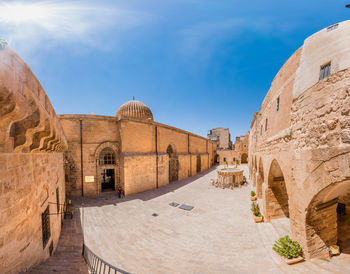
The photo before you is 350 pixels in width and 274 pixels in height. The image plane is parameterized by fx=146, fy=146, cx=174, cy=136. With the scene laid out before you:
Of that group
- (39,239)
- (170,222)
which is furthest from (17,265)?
(170,222)

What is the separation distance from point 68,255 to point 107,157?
28.4 ft

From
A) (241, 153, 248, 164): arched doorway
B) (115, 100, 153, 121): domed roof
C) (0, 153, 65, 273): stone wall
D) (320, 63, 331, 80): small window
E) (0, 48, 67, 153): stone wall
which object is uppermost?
(115, 100, 153, 121): domed roof

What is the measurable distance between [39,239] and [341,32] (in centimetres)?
949

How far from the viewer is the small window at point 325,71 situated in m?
3.77

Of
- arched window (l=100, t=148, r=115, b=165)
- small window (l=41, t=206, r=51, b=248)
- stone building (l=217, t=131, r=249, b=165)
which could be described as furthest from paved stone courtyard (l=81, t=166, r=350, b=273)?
stone building (l=217, t=131, r=249, b=165)

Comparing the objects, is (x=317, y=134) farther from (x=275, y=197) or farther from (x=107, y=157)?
(x=107, y=157)

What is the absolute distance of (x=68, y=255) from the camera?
516 cm

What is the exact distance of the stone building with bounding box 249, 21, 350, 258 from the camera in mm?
3400

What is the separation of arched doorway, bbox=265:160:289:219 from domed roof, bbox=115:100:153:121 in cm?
1450

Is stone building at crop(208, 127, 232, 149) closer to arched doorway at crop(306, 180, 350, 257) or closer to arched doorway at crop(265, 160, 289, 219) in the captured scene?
arched doorway at crop(265, 160, 289, 219)

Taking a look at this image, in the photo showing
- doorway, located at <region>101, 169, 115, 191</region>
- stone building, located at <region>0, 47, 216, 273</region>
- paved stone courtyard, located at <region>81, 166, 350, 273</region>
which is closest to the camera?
stone building, located at <region>0, 47, 216, 273</region>

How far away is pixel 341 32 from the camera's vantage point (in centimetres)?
362

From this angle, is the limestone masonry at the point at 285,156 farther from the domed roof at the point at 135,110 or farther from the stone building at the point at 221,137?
the stone building at the point at 221,137

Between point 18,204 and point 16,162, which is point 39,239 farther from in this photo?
point 16,162
